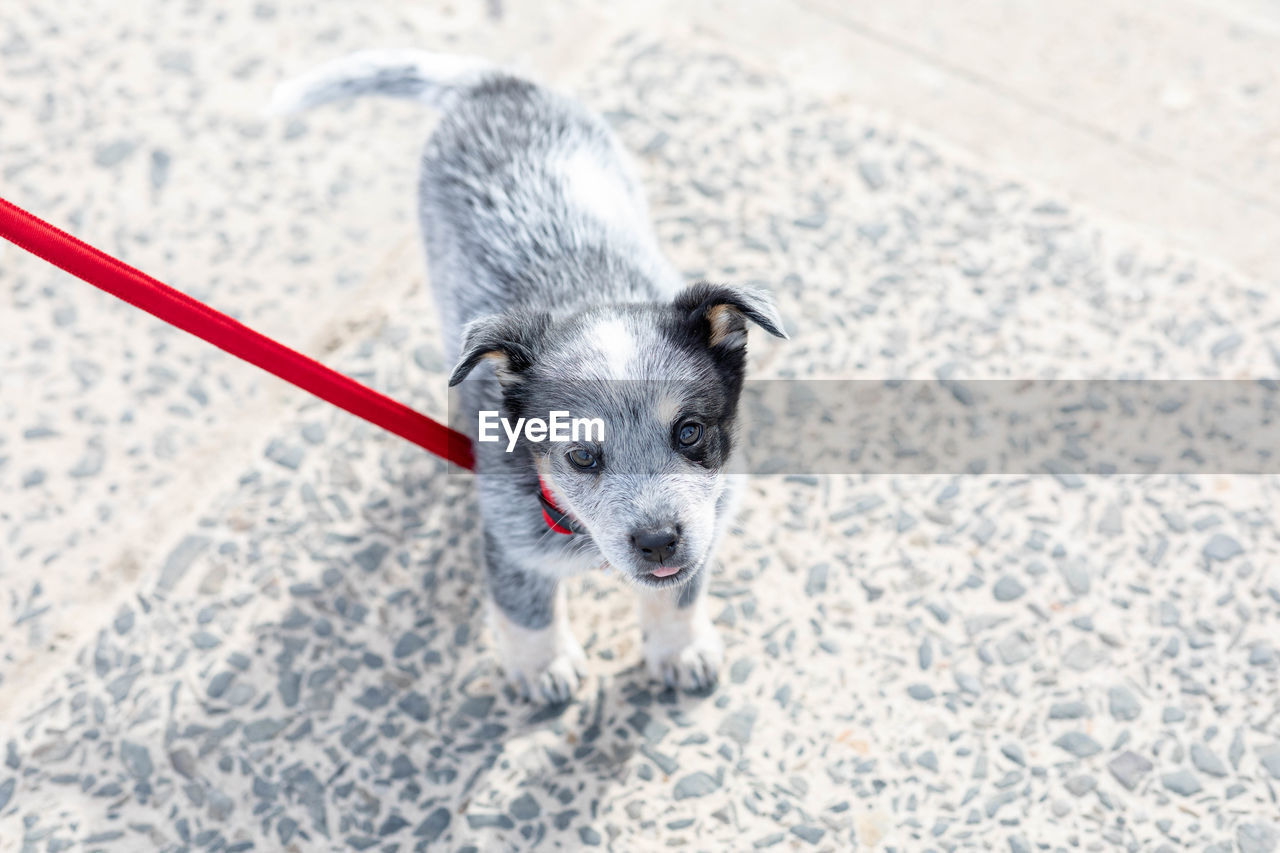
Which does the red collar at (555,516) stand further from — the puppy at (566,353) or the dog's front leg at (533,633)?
the dog's front leg at (533,633)

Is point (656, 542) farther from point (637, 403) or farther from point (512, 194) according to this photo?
point (512, 194)

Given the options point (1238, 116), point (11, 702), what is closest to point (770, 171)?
point (1238, 116)

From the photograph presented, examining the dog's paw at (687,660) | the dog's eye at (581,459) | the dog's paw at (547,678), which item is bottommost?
the dog's paw at (547,678)

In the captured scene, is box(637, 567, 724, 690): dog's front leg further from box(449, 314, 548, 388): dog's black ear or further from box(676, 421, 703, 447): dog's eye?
box(449, 314, 548, 388): dog's black ear

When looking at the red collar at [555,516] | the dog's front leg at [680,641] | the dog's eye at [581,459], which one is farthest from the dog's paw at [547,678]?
the dog's eye at [581,459]

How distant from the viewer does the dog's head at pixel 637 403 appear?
2.64 meters

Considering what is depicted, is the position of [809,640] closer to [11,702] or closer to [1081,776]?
[1081,776]

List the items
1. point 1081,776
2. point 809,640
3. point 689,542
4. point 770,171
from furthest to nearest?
1. point 770,171
2. point 809,640
3. point 1081,776
4. point 689,542

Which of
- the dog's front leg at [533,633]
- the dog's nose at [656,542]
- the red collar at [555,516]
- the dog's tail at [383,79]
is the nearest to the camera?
the dog's nose at [656,542]

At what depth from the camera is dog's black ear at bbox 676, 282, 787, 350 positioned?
2639 millimetres

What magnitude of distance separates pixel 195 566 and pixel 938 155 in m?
3.51

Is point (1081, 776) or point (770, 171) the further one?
point (770, 171)

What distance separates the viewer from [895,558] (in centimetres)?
372

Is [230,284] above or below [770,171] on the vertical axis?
below
